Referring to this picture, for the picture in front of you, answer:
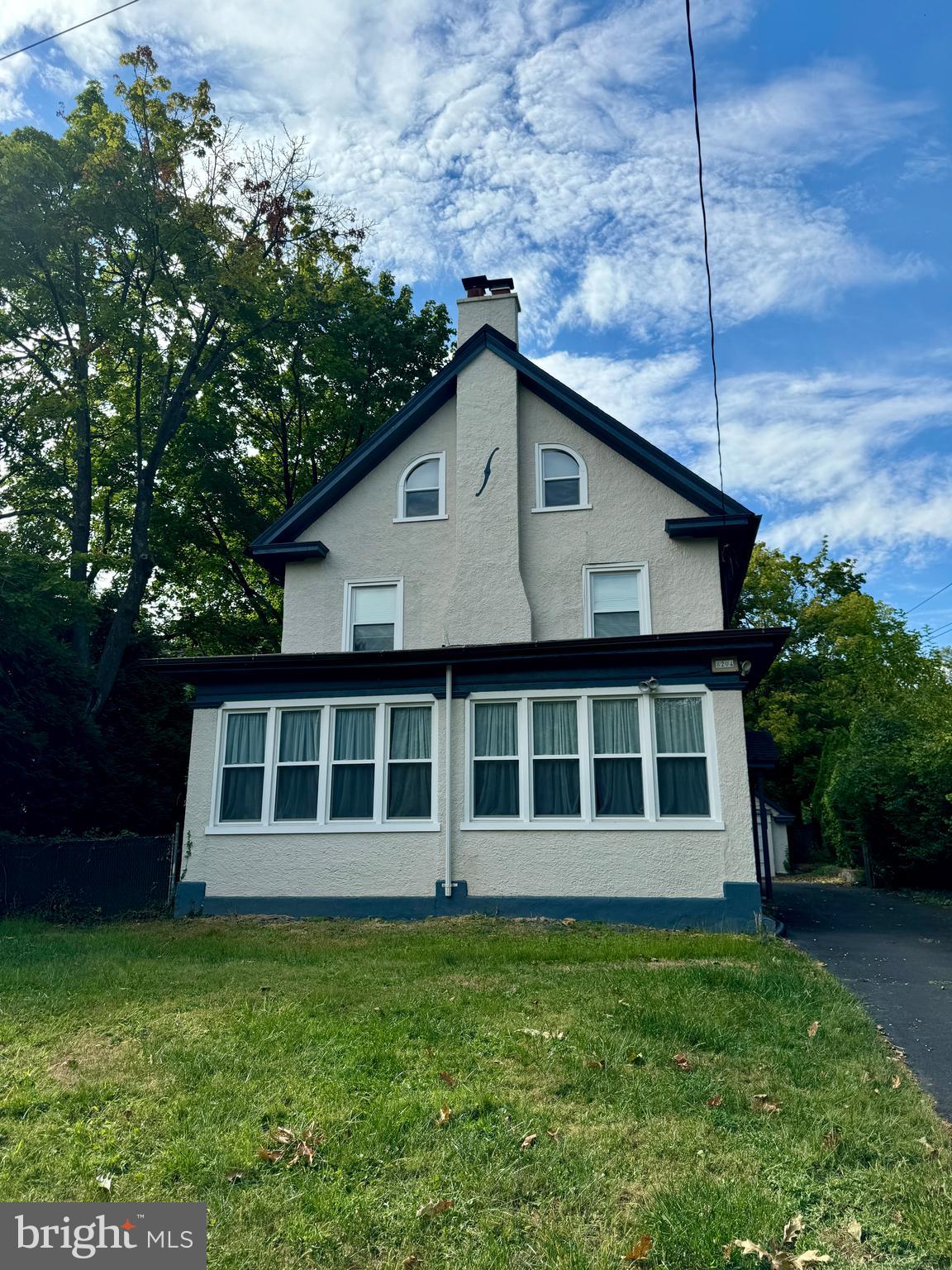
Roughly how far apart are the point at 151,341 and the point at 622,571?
1488cm

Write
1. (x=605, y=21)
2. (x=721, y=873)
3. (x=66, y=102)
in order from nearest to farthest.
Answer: (x=605, y=21) → (x=721, y=873) → (x=66, y=102)

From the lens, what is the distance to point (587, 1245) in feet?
11.6

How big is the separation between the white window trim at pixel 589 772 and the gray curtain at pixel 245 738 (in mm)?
3460

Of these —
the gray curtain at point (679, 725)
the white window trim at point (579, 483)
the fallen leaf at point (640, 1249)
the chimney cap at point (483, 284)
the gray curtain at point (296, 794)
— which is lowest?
the fallen leaf at point (640, 1249)

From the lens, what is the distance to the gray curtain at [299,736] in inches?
554

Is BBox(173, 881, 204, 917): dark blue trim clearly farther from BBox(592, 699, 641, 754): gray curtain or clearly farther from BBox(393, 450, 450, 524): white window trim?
BBox(393, 450, 450, 524): white window trim

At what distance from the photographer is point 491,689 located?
13500mm

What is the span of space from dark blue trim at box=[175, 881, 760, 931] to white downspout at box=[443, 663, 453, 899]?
16 cm

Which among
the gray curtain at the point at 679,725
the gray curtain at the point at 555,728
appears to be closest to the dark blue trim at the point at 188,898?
the gray curtain at the point at 555,728

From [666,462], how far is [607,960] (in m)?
9.49

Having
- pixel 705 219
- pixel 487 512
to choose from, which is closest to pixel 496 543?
pixel 487 512

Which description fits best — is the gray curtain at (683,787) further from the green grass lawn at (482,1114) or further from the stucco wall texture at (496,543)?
the green grass lawn at (482,1114)

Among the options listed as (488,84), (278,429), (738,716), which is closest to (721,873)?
Result: (738,716)

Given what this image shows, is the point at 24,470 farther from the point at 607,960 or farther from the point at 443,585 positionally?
the point at 607,960
